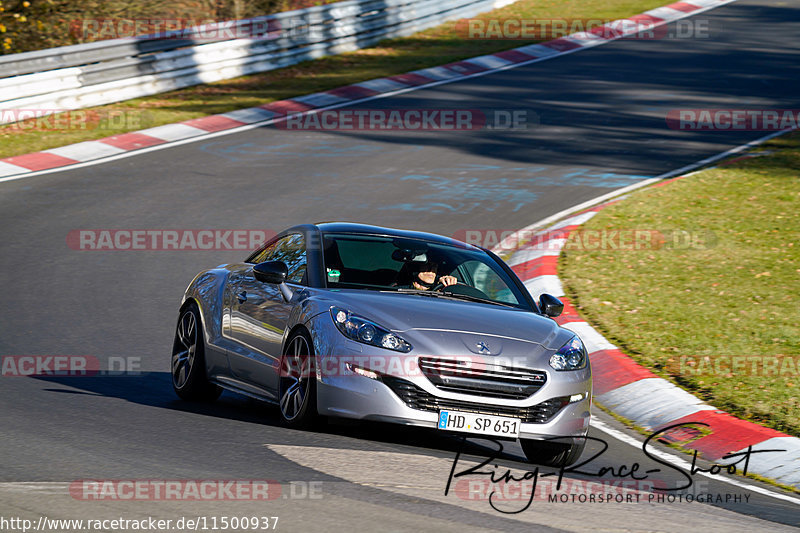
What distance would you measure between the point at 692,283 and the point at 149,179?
802cm

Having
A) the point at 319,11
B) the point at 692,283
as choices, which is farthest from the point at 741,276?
the point at 319,11

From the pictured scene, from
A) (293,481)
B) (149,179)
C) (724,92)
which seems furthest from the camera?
(724,92)

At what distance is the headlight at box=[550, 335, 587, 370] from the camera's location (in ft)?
23.8

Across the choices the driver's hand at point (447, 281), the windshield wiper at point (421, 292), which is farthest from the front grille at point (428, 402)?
the driver's hand at point (447, 281)

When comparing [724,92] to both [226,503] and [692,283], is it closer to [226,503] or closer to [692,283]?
[692,283]

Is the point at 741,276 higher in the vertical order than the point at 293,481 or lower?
lower

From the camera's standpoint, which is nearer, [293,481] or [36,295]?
[293,481]

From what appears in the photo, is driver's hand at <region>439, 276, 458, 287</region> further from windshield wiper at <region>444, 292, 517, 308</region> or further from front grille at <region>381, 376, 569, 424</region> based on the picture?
front grille at <region>381, 376, 569, 424</region>

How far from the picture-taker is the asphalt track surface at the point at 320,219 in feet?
19.8

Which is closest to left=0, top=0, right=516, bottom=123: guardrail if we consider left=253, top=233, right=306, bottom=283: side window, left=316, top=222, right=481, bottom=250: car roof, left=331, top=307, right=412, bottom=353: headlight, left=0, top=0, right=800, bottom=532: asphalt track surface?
left=0, top=0, right=800, bottom=532: asphalt track surface

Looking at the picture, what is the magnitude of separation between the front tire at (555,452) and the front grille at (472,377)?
476 millimetres

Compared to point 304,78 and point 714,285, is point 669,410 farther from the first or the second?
point 304,78

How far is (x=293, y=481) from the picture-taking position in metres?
6.10

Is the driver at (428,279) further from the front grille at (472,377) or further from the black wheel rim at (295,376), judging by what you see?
the front grille at (472,377)
